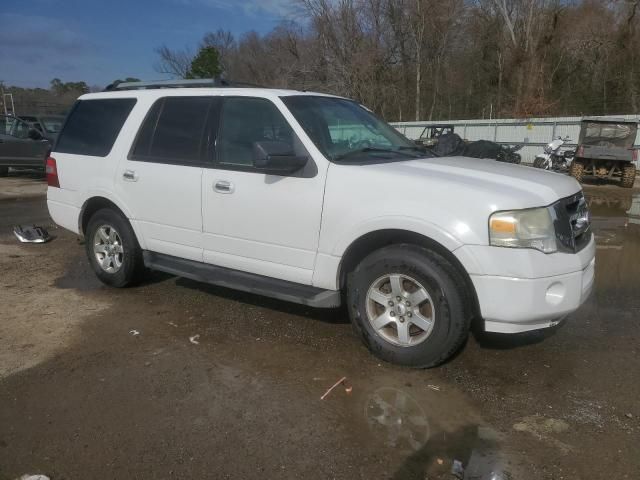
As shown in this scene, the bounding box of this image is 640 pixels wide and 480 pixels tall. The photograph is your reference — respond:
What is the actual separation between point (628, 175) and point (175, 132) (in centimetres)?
1470

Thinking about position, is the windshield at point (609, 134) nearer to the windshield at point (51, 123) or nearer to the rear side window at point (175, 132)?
the rear side window at point (175, 132)

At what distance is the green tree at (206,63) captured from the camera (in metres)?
64.7

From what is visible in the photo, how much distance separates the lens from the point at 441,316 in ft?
11.5

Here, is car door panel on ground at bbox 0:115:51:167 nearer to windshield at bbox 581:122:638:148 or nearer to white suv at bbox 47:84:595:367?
white suv at bbox 47:84:595:367

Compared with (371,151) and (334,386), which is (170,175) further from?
(334,386)

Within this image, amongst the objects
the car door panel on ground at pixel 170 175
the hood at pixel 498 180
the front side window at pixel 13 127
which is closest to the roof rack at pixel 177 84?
the car door panel on ground at pixel 170 175

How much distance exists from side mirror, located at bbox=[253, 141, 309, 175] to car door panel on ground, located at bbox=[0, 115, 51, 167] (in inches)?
511

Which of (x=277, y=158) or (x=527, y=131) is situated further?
(x=527, y=131)

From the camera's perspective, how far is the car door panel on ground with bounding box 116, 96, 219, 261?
15.0 feet

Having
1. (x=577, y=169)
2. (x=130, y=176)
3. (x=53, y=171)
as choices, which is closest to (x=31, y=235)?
(x=53, y=171)

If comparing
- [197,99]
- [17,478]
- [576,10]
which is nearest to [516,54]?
[576,10]

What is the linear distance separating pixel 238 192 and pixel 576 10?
126ft

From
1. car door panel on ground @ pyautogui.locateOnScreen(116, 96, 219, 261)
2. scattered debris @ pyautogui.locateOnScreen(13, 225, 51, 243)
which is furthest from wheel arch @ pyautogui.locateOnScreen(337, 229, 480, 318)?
scattered debris @ pyautogui.locateOnScreen(13, 225, 51, 243)

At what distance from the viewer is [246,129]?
438 cm
